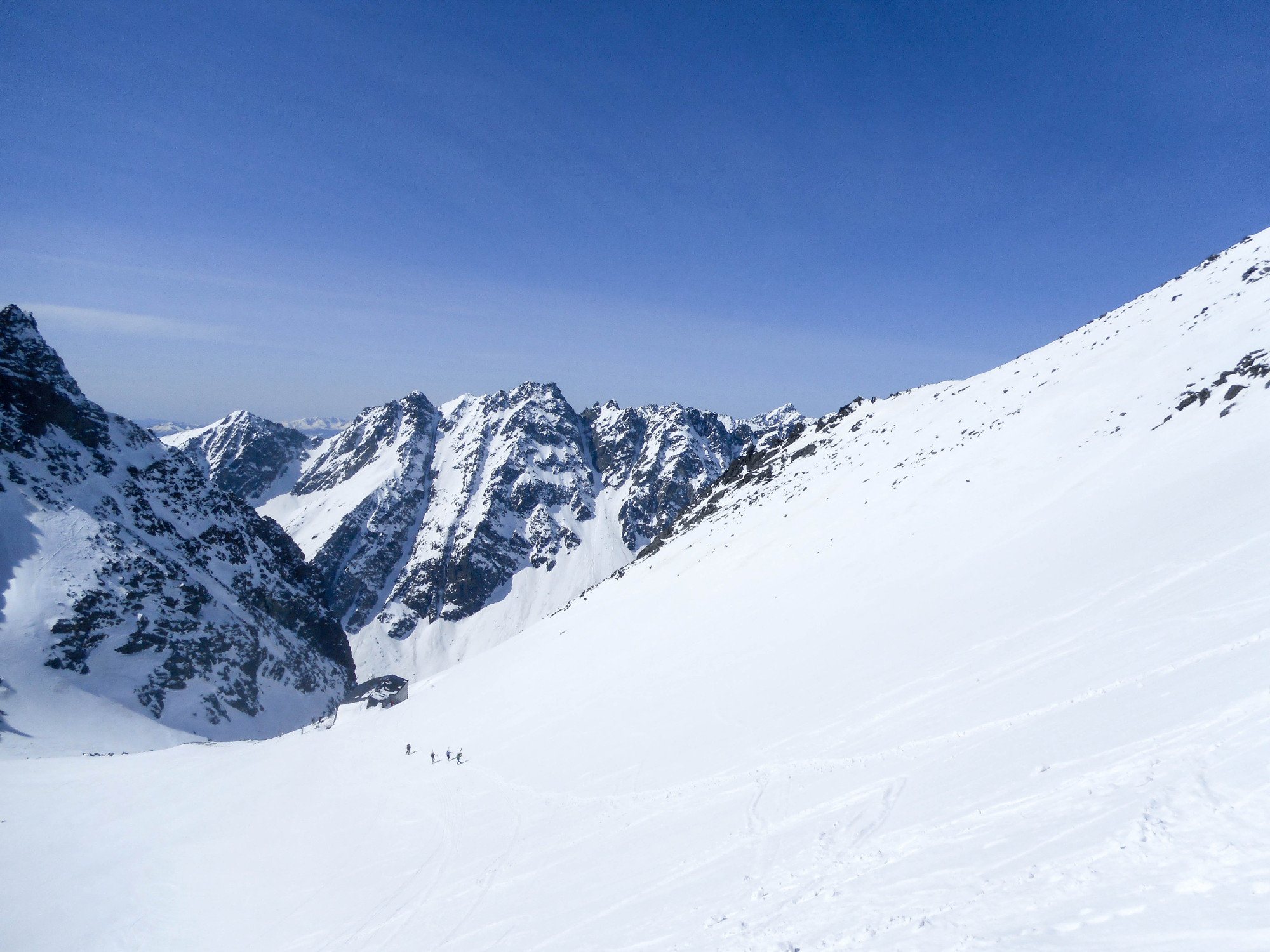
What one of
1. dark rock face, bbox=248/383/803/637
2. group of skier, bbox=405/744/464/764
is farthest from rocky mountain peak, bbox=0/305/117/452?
group of skier, bbox=405/744/464/764

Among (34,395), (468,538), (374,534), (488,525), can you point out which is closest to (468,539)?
(468,538)

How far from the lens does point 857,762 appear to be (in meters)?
10.2

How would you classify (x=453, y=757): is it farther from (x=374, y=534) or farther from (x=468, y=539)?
(x=374, y=534)

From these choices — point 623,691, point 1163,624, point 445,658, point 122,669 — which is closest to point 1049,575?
point 1163,624

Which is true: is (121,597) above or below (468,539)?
below

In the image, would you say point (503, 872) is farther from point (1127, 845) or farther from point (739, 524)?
point (739, 524)

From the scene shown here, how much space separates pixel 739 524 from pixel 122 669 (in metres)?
69.1

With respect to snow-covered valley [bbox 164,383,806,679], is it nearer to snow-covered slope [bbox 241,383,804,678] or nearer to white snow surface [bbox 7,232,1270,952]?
snow-covered slope [bbox 241,383,804,678]

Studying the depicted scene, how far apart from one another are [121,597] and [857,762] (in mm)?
85412

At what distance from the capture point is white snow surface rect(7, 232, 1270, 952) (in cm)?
645

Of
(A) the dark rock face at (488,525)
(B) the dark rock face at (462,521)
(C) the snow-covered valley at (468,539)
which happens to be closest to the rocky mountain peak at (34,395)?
(C) the snow-covered valley at (468,539)

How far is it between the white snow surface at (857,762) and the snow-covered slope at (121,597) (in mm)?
33929

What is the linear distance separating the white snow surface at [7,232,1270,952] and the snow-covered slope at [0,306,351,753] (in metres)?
33.9

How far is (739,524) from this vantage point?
38781 mm
